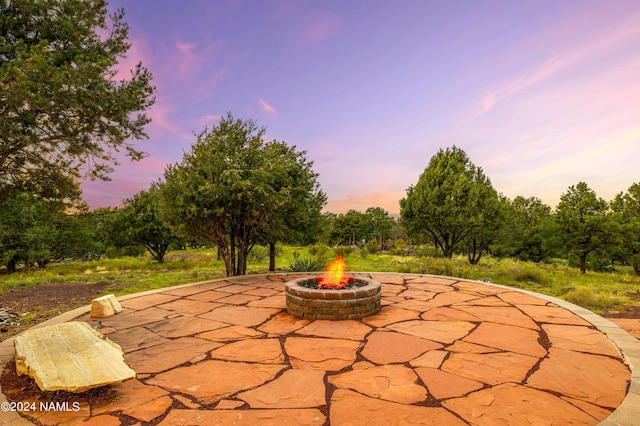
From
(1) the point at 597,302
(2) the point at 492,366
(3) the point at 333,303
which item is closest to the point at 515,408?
(2) the point at 492,366

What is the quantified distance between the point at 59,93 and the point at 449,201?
16.8 meters

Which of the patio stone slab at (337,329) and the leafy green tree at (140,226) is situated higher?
the leafy green tree at (140,226)

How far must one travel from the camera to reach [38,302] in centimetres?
777

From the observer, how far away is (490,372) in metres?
3.46

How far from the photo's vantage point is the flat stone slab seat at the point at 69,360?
2836 mm

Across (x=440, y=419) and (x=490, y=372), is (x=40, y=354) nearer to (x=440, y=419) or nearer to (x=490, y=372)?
(x=440, y=419)

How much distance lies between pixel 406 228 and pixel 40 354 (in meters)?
18.3

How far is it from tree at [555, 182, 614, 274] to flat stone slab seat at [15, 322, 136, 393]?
78.1 ft

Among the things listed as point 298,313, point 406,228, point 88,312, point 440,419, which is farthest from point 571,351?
point 406,228

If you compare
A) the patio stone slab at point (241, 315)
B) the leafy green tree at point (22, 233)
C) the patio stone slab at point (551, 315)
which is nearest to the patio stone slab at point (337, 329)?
the patio stone slab at point (241, 315)

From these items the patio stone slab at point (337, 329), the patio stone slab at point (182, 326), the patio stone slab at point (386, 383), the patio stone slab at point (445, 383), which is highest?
the patio stone slab at point (182, 326)

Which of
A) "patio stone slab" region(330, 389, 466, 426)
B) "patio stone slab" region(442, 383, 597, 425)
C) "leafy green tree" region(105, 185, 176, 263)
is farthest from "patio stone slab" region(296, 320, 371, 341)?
"leafy green tree" region(105, 185, 176, 263)

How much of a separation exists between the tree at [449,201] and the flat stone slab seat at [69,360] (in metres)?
16.5

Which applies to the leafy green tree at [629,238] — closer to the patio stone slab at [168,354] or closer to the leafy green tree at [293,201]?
the leafy green tree at [293,201]
